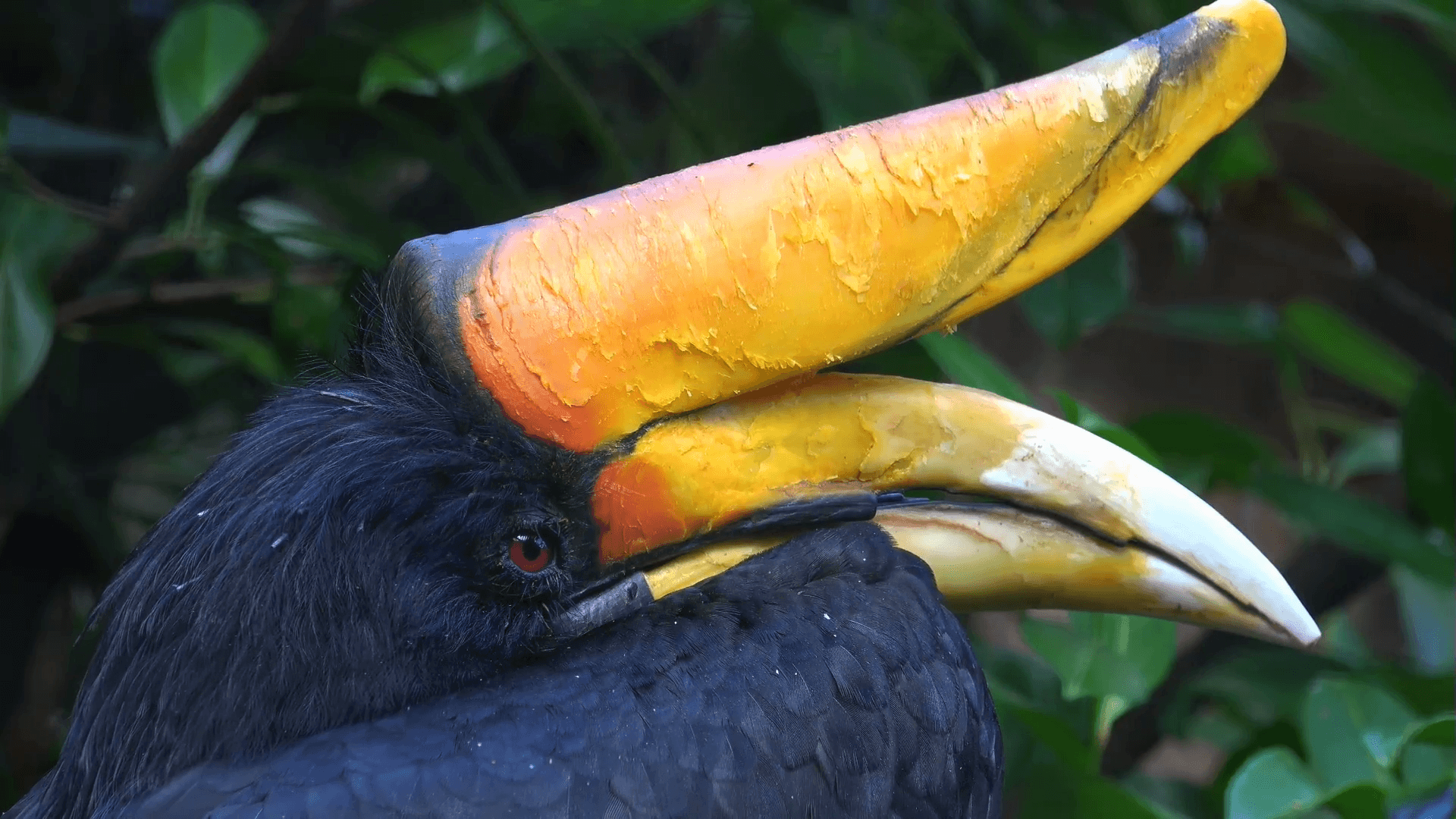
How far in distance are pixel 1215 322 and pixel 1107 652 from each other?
36.0 inches

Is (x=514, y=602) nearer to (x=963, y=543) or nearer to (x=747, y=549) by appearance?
(x=747, y=549)

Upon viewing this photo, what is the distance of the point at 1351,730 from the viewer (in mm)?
1365

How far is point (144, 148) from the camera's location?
5.21 feet

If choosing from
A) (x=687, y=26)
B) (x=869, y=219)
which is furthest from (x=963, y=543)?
(x=687, y=26)

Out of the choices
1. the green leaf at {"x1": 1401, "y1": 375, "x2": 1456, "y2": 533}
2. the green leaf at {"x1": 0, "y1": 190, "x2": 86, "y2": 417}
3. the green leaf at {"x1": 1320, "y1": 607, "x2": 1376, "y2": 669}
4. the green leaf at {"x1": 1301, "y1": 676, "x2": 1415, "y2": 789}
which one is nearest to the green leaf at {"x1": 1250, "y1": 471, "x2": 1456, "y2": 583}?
the green leaf at {"x1": 1401, "y1": 375, "x2": 1456, "y2": 533}

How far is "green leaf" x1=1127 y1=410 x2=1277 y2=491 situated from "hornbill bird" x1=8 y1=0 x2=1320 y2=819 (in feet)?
2.82

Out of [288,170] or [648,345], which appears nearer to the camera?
[648,345]

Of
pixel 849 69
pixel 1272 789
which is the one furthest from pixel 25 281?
pixel 1272 789

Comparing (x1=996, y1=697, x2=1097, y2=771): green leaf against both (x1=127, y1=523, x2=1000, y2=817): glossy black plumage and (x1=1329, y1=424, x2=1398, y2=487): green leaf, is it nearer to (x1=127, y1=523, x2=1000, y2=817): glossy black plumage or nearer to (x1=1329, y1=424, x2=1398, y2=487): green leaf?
(x1=127, y1=523, x2=1000, y2=817): glossy black plumage

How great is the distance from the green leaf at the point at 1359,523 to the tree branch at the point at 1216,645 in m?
0.27

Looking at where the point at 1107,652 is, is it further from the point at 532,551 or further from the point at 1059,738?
the point at 532,551

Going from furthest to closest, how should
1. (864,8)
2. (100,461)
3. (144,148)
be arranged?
(100,461) → (864,8) → (144,148)

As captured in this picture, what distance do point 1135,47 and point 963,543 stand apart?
1.20ft

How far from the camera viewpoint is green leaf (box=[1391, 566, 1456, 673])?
1816 millimetres
